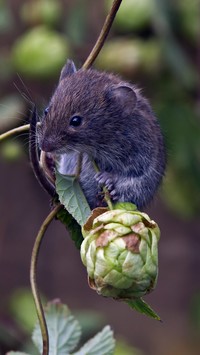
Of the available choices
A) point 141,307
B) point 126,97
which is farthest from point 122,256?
point 126,97

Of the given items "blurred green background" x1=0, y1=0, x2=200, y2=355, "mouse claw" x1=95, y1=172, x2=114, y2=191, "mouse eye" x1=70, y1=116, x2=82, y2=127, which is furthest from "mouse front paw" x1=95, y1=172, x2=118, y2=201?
"blurred green background" x1=0, y1=0, x2=200, y2=355

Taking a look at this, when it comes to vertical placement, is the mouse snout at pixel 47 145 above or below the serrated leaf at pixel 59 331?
above

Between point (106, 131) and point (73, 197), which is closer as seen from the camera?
point (73, 197)

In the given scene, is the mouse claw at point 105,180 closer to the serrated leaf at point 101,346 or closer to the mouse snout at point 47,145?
the mouse snout at point 47,145

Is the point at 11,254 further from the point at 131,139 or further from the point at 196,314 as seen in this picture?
the point at 131,139

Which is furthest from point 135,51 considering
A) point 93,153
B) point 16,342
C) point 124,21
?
point 93,153

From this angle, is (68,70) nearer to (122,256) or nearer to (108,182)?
(108,182)

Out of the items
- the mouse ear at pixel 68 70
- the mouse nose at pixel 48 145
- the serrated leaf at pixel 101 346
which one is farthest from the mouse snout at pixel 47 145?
the serrated leaf at pixel 101 346

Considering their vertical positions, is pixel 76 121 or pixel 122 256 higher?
pixel 76 121
